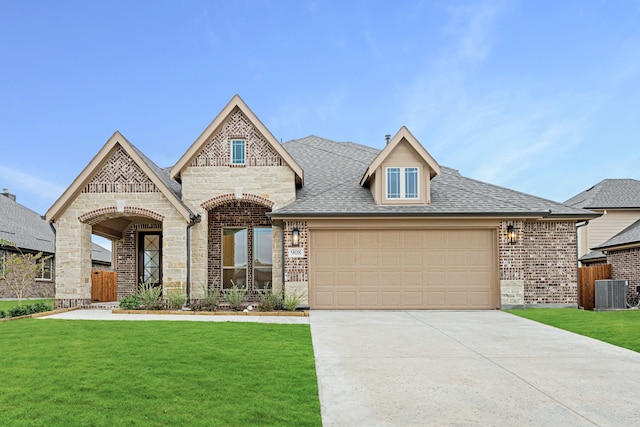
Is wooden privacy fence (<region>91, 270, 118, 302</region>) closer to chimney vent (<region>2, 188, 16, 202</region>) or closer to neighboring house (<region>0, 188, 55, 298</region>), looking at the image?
neighboring house (<region>0, 188, 55, 298</region>)

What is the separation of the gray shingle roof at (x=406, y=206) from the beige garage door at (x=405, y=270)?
2.54ft

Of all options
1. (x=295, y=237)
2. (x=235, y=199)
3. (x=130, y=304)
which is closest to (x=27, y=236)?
(x=130, y=304)

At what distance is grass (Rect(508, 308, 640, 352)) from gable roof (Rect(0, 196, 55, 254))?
85.9ft

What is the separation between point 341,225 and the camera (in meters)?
14.9

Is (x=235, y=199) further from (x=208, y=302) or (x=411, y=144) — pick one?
(x=411, y=144)

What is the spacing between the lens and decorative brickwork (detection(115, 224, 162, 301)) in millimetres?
18369

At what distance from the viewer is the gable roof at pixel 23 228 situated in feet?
86.9

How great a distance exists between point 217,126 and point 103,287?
29.2 ft

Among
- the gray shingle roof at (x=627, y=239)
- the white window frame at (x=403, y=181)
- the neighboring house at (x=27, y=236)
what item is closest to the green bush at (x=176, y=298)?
the white window frame at (x=403, y=181)

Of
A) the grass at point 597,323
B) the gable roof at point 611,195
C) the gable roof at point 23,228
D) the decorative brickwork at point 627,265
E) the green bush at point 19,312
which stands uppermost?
the gable roof at point 611,195

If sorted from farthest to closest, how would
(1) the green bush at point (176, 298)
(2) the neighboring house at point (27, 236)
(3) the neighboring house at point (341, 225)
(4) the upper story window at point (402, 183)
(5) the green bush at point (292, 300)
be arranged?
(2) the neighboring house at point (27, 236)
(4) the upper story window at point (402, 183)
(3) the neighboring house at point (341, 225)
(1) the green bush at point (176, 298)
(5) the green bush at point (292, 300)

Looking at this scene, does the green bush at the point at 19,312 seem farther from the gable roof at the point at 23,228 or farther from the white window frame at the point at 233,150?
the gable roof at the point at 23,228

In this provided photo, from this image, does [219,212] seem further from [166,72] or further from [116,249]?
[166,72]

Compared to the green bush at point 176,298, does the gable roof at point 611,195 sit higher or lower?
higher
